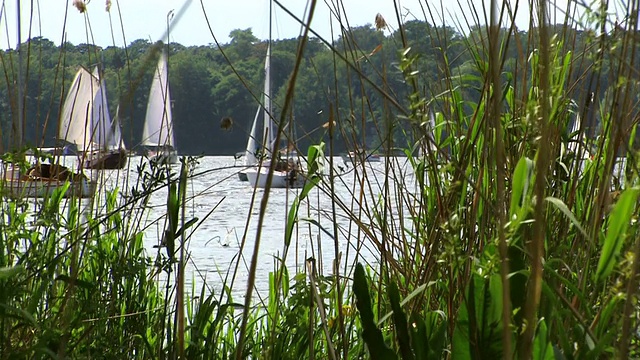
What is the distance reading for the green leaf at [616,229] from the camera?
64cm

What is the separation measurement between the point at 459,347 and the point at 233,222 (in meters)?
11.2

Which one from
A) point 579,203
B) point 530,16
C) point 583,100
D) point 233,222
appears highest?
point 530,16

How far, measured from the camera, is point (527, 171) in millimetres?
702

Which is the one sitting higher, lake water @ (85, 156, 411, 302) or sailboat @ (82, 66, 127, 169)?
sailboat @ (82, 66, 127, 169)

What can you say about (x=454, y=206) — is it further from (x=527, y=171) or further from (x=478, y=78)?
(x=527, y=171)

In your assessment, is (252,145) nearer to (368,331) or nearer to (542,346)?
(368,331)

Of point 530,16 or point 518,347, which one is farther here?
point 530,16

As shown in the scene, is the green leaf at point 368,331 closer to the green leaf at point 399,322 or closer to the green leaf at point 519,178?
the green leaf at point 399,322

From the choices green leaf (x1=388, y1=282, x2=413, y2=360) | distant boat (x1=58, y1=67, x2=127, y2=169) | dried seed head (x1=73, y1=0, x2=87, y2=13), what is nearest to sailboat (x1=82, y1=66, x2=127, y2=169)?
distant boat (x1=58, y1=67, x2=127, y2=169)

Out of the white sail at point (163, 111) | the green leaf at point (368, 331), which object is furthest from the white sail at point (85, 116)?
the green leaf at point (368, 331)

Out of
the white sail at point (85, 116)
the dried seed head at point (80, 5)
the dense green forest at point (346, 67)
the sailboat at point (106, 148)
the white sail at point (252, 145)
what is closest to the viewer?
the sailboat at point (106, 148)

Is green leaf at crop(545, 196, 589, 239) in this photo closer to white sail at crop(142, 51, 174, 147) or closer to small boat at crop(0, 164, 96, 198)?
white sail at crop(142, 51, 174, 147)

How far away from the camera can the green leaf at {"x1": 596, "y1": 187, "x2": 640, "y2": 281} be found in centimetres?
64

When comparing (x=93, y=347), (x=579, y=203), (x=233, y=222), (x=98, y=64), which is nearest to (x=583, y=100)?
(x=579, y=203)
